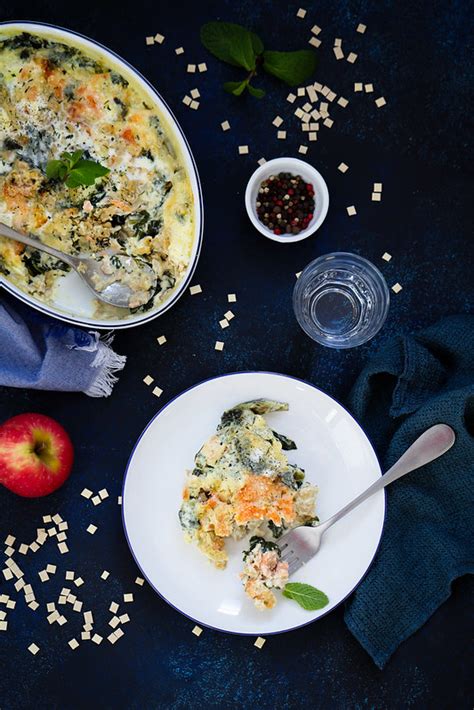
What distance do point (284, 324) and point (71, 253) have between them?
0.61 m

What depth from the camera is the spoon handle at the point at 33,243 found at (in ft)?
6.14

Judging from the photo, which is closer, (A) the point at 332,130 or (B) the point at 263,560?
(B) the point at 263,560

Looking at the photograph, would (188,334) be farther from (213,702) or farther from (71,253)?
(213,702)

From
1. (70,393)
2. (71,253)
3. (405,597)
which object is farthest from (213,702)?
(71,253)

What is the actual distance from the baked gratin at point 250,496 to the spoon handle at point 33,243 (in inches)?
22.7

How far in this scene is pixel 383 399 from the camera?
213 cm

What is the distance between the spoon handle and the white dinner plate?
45 cm

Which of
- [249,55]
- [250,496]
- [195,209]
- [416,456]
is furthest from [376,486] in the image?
[249,55]

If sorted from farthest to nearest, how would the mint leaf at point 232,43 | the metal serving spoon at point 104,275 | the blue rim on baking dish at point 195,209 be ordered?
1. the mint leaf at point 232,43
2. the metal serving spoon at point 104,275
3. the blue rim on baking dish at point 195,209

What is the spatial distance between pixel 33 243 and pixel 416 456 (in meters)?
1.11

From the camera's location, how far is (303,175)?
2084 millimetres

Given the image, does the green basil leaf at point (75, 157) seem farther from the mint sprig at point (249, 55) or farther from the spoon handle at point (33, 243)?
the mint sprig at point (249, 55)

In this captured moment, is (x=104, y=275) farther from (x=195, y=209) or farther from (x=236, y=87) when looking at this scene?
(x=236, y=87)

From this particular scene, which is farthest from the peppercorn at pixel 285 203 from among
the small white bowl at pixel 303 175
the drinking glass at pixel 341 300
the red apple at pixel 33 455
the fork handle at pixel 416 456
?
the red apple at pixel 33 455
